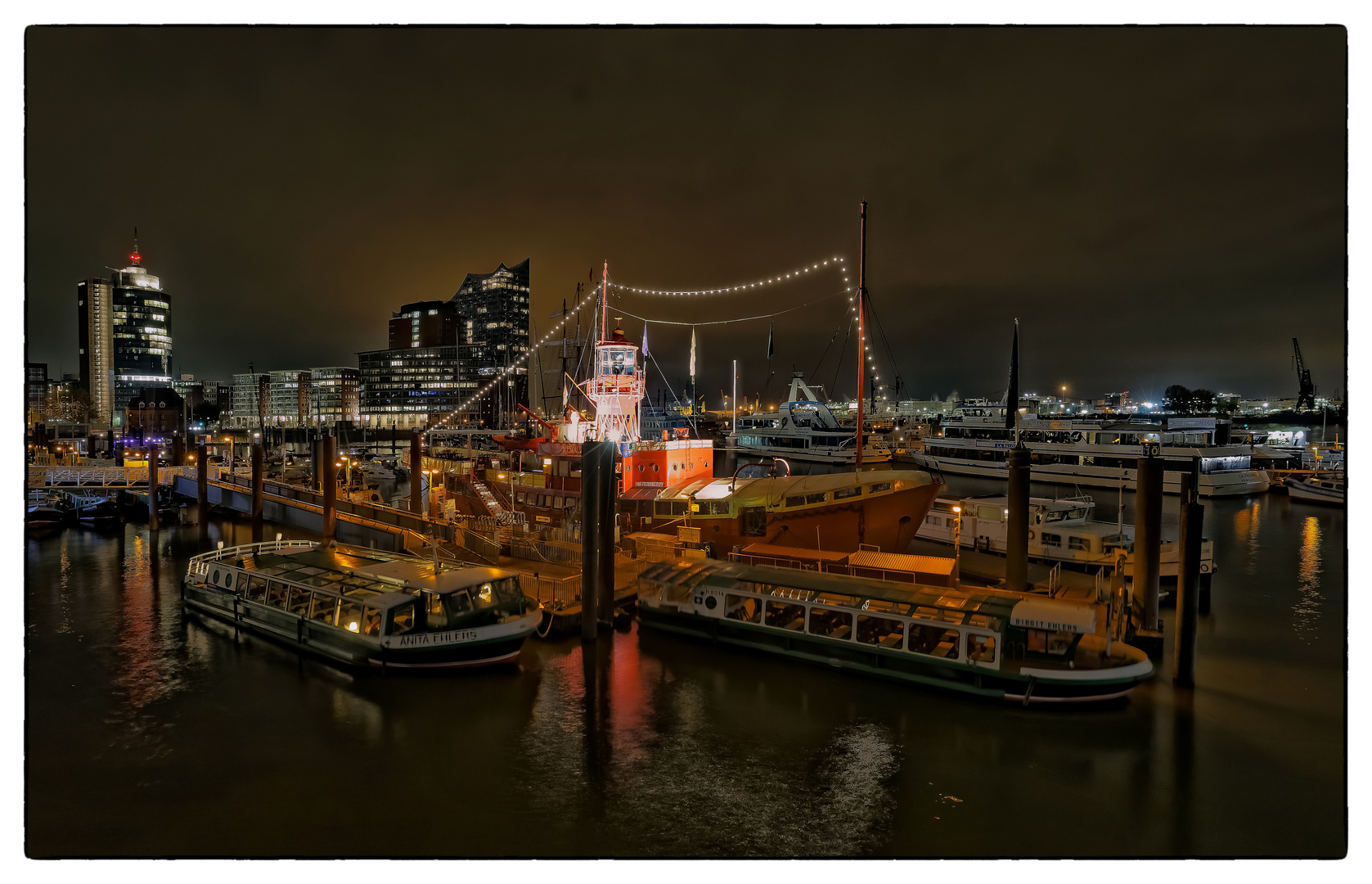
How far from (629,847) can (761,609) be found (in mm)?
7024

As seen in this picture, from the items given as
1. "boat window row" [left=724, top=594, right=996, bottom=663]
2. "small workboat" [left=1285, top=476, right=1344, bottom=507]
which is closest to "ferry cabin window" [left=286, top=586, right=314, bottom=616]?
"boat window row" [left=724, top=594, right=996, bottom=663]

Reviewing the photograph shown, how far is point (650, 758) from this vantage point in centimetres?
1005

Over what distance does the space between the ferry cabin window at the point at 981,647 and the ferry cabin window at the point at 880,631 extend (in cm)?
121

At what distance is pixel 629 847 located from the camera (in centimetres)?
789

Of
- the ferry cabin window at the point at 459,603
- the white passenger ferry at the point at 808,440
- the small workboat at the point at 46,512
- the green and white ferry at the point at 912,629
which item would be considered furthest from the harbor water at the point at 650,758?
the white passenger ferry at the point at 808,440

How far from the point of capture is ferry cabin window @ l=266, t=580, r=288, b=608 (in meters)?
15.5

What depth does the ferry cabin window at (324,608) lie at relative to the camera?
1428 cm

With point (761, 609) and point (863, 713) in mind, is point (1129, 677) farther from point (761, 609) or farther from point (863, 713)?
point (761, 609)

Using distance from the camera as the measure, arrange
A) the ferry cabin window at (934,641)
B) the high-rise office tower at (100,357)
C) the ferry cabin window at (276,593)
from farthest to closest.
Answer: the high-rise office tower at (100,357) < the ferry cabin window at (276,593) < the ferry cabin window at (934,641)

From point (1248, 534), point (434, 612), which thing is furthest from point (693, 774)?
point (1248, 534)

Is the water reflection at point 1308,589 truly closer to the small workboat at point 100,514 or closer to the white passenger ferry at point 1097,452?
the white passenger ferry at point 1097,452

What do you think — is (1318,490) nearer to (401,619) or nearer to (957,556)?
(957,556)

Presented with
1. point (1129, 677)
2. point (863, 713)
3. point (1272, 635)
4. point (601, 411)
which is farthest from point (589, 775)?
point (1272, 635)

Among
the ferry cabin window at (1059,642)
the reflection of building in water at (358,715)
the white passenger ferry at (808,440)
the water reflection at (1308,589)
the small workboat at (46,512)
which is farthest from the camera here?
the white passenger ferry at (808,440)
